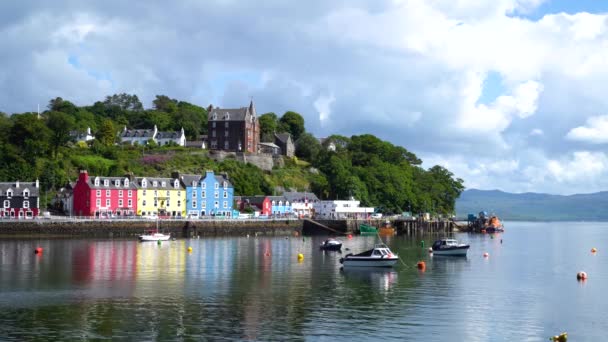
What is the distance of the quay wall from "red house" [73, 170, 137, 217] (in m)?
8.29

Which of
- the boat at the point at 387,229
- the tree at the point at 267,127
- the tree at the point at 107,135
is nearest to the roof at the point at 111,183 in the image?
the tree at the point at 107,135

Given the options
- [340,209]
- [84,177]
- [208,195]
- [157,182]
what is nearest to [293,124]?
[340,209]

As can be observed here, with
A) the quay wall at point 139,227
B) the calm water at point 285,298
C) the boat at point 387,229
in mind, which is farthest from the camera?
the boat at point 387,229

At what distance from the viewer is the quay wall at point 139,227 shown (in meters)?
99.2

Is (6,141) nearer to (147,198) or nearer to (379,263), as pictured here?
(147,198)

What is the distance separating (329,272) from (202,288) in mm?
14659

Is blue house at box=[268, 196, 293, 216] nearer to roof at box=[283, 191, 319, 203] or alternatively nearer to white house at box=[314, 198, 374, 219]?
roof at box=[283, 191, 319, 203]

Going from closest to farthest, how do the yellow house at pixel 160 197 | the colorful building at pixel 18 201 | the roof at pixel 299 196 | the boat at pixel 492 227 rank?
the colorful building at pixel 18 201, the yellow house at pixel 160 197, the roof at pixel 299 196, the boat at pixel 492 227

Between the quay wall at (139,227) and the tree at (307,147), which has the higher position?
the tree at (307,147)

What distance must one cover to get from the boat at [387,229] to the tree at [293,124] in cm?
6140

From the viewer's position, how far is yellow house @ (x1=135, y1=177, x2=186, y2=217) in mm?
119625

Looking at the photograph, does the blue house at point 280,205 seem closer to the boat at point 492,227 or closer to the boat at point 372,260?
the boat at point 492,227

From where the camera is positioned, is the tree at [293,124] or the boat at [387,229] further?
the tree at [293,124]

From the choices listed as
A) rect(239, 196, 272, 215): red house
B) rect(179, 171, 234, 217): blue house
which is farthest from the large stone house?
rect(179, 171, 234, 217): blue house
